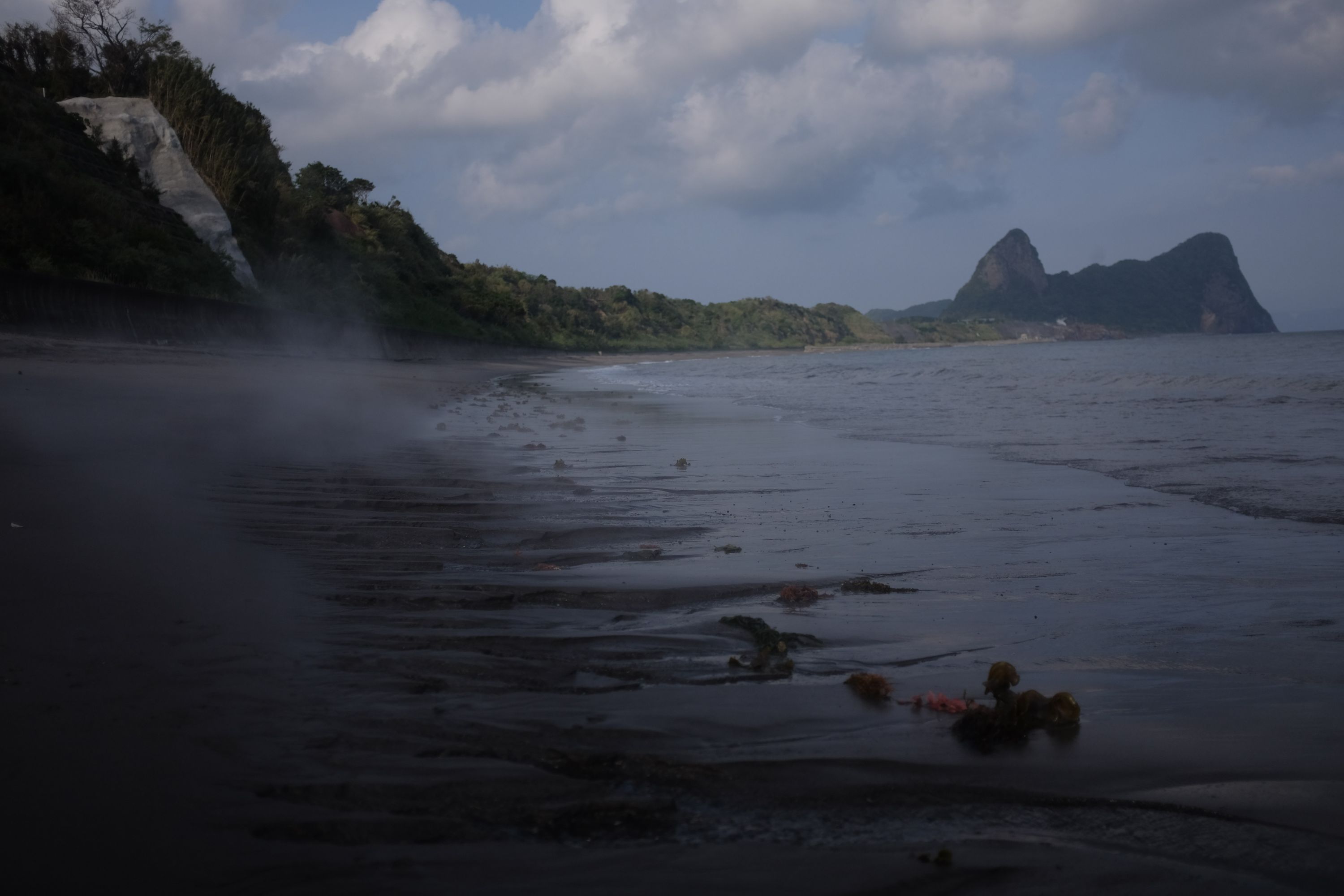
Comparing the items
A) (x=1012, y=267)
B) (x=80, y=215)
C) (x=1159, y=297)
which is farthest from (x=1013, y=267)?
(x=80, y=215)

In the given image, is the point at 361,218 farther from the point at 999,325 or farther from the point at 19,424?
the point at 999,325

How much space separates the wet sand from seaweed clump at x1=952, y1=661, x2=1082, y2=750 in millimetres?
55

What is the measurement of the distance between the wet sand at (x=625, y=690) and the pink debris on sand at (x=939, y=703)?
0.06 m

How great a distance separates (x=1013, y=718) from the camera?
92.1 inches

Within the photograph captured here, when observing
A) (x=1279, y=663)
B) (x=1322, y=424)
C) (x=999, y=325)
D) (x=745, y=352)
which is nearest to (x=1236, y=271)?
(x=999, y=325)

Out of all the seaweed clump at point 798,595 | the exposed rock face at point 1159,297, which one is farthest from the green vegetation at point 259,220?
the exposed rock face at point 1159,297

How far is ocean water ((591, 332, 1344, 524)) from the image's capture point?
6.90 m

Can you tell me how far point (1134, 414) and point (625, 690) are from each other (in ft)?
40.8

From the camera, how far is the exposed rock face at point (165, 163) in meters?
24.4

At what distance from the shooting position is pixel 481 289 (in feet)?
174

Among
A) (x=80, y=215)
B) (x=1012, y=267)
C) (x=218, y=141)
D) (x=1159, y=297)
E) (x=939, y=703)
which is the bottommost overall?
(x=939, y=703)

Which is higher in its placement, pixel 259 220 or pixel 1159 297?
pixel 1159 297

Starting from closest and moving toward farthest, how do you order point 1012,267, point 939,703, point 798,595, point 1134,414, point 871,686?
point 939,703 < point 871,686 < point 798,595 < point 1134,414 < point 1012,267

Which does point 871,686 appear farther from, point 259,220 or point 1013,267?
point 1013,267
